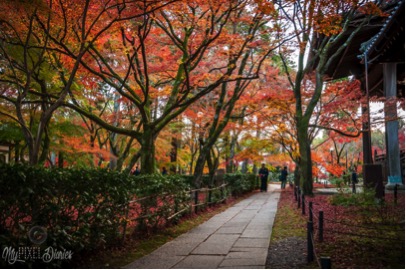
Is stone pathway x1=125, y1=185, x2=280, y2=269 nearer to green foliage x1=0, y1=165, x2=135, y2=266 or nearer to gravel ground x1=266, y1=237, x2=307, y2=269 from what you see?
gravel ground x1=266, y1=237, x2=307, y2=269

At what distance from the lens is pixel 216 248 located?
24.0ft

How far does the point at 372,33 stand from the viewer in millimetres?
16578

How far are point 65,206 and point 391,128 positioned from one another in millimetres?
14065

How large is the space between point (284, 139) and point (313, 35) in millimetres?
8216

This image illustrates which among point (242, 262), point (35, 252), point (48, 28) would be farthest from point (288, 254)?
point (48, 28)

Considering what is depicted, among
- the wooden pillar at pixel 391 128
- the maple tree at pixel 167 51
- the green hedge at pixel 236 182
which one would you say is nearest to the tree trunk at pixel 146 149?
the maple tree at pixel 167 51

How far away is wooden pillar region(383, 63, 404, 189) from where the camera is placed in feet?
49.1

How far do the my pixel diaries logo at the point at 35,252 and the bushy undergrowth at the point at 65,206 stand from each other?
2cm

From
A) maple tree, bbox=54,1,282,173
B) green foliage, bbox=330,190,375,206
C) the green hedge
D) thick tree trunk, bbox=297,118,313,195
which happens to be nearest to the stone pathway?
maple tree, bbox=54,1,282,173

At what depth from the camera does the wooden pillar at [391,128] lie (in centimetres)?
1496

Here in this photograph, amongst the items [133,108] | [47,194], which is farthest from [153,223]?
[133,108]

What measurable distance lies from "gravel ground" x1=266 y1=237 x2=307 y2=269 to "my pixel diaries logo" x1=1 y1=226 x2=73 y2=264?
3.19 metres

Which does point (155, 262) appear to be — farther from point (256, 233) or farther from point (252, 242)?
point (256, 233)

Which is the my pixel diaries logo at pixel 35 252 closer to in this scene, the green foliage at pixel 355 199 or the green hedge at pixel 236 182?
the green foliage at pixel 355 199
